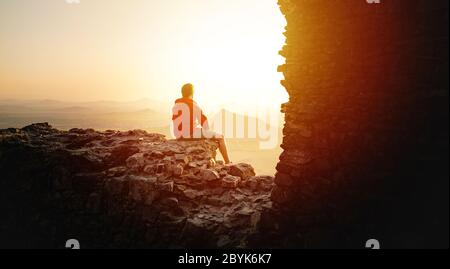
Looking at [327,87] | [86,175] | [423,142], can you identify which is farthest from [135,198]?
[423,142]

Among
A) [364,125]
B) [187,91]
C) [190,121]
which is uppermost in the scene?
[187,91]

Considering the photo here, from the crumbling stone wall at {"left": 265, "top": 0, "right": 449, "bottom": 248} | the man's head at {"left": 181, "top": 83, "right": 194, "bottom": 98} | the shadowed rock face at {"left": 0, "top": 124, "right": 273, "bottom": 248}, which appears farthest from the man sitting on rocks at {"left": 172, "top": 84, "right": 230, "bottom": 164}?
the crumbling stone wall at {"left": 265, "top": 0, "right": 449, "bottom": 248}

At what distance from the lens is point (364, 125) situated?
565cm

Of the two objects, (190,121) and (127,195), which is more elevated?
(190,121)

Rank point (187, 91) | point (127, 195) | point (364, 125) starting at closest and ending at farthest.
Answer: point (364, 125), point (127, 195), point (187, 91)

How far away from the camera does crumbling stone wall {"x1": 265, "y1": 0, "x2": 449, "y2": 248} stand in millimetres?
5098

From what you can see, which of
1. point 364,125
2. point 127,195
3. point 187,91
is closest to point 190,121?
point 187,91

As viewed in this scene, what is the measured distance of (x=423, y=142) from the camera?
5.18m

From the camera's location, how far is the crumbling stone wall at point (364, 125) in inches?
Answer: 201

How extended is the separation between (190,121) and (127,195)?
2.73m

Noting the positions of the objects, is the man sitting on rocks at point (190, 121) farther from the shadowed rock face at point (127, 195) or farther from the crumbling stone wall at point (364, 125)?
the crumbling stone wall at point (364, 125)

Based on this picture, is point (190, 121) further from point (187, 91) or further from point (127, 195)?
point (127, 195)

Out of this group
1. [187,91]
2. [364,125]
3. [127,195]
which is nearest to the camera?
[364,125]
